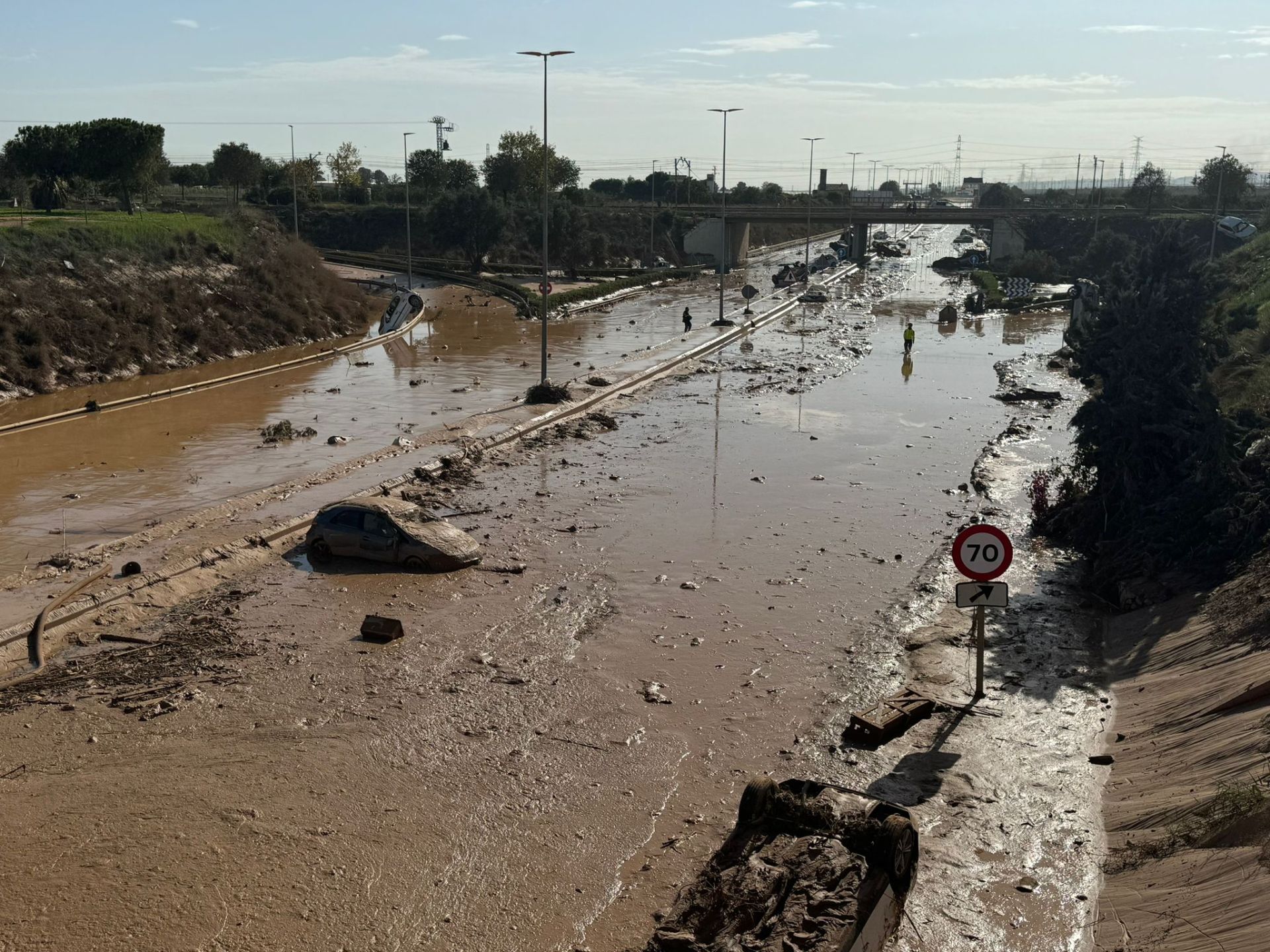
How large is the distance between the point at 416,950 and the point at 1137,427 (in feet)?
49.1

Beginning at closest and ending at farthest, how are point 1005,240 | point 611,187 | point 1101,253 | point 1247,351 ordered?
1. point 1247,351
2. point 1101,253
3. point 1005,240
4. point 611,187

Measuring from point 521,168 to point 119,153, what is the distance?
186 ft

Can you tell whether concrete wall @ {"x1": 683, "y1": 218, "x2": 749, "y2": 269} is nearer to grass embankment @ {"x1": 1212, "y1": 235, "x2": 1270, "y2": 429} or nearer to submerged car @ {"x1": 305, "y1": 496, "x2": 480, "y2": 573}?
grass embankment @ {"x1": 1212, "y1": 235, "x2": 1270, "y2": 429}

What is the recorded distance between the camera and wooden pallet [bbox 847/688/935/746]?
40.0ft

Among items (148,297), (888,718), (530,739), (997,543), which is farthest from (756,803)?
(148,297)

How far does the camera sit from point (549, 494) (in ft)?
77.4

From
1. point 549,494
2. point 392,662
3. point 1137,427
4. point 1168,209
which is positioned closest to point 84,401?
point 549,494

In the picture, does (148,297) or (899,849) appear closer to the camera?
(899,849)

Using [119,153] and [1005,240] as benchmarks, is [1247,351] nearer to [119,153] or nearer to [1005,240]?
[119,153]

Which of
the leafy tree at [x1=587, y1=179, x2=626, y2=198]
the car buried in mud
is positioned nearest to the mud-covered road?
the car buried in mud

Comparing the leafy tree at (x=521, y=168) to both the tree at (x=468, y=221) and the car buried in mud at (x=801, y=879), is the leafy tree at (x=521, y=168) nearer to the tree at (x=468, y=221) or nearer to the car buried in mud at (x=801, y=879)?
the tree at (x=468, y=221)

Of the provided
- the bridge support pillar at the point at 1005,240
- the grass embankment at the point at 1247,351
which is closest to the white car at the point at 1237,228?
the bridge support pillar at the point at 1005,240

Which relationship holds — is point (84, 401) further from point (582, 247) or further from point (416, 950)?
point (582, 247)

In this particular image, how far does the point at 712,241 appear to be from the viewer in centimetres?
11000
